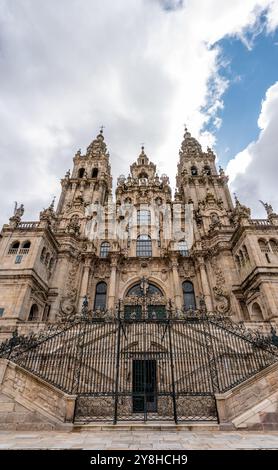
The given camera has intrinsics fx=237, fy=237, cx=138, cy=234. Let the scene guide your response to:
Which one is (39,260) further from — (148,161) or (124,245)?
(148,161)

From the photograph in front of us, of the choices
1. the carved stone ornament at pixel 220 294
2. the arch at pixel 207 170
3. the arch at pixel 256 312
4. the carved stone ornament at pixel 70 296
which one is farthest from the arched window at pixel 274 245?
the arch at pixel 207 170

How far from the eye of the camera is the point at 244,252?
2216 cm

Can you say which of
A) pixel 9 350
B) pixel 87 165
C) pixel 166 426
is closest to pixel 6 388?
pixel 9 350

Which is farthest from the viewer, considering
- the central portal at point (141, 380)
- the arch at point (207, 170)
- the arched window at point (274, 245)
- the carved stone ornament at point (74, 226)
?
the arch at point (207, 170)

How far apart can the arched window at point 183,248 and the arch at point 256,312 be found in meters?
9.24

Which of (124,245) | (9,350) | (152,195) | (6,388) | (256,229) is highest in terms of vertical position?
(152,195)

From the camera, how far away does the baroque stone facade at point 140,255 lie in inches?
772

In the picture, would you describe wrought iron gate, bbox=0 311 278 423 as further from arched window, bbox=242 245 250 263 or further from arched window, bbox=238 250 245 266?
arched window, bbox=238 250 245 266

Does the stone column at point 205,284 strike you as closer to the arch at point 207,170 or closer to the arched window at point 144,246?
the arched window at point 144,246

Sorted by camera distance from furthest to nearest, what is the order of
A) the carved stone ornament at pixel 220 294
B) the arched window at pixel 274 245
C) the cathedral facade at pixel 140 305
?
the carved stone ornament at pixel 220 294 → the arched window at pixel 274 245 → the cathedral facade at pixel 140 305

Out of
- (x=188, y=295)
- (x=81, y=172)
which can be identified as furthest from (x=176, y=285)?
(x=81, y=172)

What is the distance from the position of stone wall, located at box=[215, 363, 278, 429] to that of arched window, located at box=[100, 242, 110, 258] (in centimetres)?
2027

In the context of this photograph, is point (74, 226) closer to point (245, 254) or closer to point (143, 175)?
point (143, 175)

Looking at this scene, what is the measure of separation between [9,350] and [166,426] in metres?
6.95
